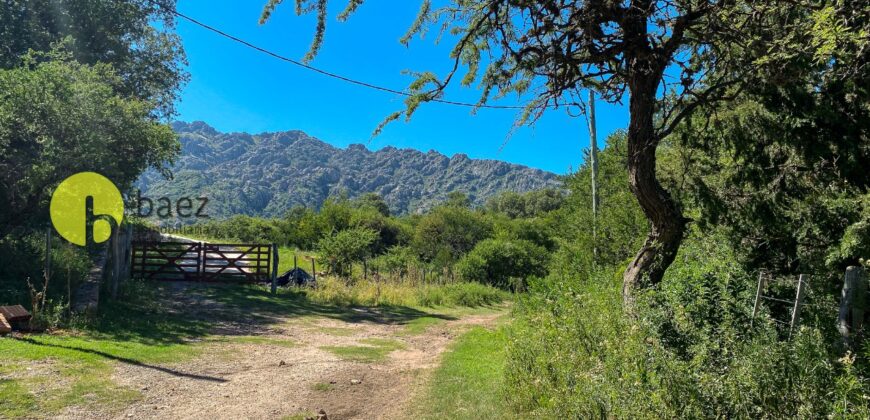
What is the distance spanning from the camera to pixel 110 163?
11.9 m

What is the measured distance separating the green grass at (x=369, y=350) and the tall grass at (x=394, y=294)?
6152mm

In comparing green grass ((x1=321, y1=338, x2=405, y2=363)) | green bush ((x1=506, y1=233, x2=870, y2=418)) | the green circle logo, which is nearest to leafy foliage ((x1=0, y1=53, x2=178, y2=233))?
the green circle logo

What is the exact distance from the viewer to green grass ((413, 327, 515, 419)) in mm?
5629

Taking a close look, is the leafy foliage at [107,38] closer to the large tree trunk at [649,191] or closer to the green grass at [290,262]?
the green grass at [290,262]

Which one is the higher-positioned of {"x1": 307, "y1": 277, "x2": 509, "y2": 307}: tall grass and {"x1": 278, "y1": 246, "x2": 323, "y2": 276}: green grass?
{"x1": 278, "y1": 246, "x2": 323, "y2": 276}: green grass

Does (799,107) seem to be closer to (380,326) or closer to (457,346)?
(457,346)

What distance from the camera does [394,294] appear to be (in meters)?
18.0

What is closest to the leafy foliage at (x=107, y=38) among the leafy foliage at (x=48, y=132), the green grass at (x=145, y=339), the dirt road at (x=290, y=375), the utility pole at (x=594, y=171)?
the leafy foliage at (x=48, y=132)

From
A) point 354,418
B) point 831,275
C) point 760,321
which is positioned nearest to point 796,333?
point 760,321

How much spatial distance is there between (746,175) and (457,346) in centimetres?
639

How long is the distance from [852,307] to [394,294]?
15.2 meters

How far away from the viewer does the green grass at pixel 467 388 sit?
563 cm

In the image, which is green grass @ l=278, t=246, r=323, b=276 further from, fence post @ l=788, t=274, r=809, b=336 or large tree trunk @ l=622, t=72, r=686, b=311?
fence post @ l=788, t=274, r=809, b=336

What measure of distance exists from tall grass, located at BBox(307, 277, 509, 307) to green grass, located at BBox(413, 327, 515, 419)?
321 inches
